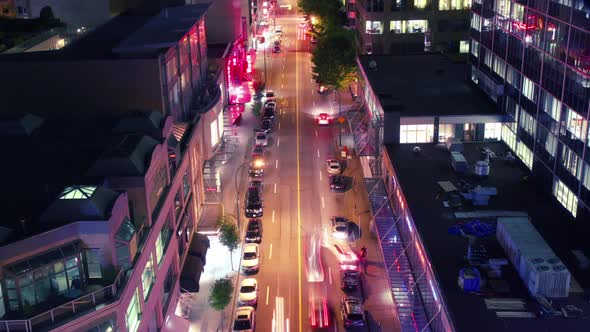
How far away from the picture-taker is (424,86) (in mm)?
75812

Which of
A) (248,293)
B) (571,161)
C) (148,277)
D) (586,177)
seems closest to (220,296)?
(248,293)

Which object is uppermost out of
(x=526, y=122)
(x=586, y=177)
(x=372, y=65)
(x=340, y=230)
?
(x=372, y=65)

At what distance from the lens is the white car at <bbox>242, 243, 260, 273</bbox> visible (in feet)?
171

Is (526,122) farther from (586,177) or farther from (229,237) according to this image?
(229,237)

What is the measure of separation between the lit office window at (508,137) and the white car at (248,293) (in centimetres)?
2766

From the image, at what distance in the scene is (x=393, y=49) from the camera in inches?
4136

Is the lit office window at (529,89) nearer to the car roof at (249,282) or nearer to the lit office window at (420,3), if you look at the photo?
the car roof at (249,282)

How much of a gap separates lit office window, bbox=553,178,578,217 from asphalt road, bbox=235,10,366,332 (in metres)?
17.2

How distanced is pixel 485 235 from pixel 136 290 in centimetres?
2325

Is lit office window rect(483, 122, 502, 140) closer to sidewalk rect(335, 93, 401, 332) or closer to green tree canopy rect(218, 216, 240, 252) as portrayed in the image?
sidewalk rect(335, 93, 401, 332)

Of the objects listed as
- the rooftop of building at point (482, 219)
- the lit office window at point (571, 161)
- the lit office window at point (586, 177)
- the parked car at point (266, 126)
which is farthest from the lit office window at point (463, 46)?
the lit office window at point (586, 177)

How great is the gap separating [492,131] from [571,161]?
1794 cm

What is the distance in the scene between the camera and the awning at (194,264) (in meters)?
48.2

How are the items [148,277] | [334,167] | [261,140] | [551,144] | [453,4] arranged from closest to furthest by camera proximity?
1. [148,277]
2. [551,144]
3. [334,167]
4. [261,140]
5. [453,4]
